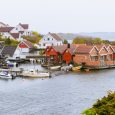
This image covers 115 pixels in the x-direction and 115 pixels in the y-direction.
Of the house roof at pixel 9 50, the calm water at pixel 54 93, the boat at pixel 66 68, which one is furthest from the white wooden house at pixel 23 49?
the calm water at pixel 54 93

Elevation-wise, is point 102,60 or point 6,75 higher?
point 102,60

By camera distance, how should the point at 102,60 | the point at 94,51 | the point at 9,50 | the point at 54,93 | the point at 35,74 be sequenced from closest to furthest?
the point at 54,93 < the point at 35,74 < the point at 94,51 < the point at 102,60 < the point at 9,50

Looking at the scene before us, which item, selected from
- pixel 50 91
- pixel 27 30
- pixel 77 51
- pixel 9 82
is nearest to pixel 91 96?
pixel 50 91

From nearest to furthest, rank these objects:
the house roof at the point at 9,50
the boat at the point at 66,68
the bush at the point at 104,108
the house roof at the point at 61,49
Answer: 1. the bush at the point at 104,108
2. the boat at the point at 66,68
3. the house roof at the point at 61,49
4. the house roof at the point at 9,50

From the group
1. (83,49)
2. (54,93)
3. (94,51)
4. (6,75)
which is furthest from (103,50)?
(54,93)

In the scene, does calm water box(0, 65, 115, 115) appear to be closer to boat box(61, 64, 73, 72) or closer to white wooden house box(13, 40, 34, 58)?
boat box(61, 64, 73, 72)

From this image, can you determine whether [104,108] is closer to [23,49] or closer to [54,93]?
[54,93]

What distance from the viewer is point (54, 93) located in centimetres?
2869

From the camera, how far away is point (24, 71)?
3859 centimetres

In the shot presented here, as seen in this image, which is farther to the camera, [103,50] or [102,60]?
[103,50]

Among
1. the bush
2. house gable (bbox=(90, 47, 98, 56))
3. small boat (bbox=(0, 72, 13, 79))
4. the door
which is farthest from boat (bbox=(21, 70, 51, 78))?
the bush

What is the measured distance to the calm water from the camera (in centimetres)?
2378

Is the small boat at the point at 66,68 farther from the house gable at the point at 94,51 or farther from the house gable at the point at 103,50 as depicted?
the house gable at the point at 103,50

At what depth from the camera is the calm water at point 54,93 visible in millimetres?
23781
